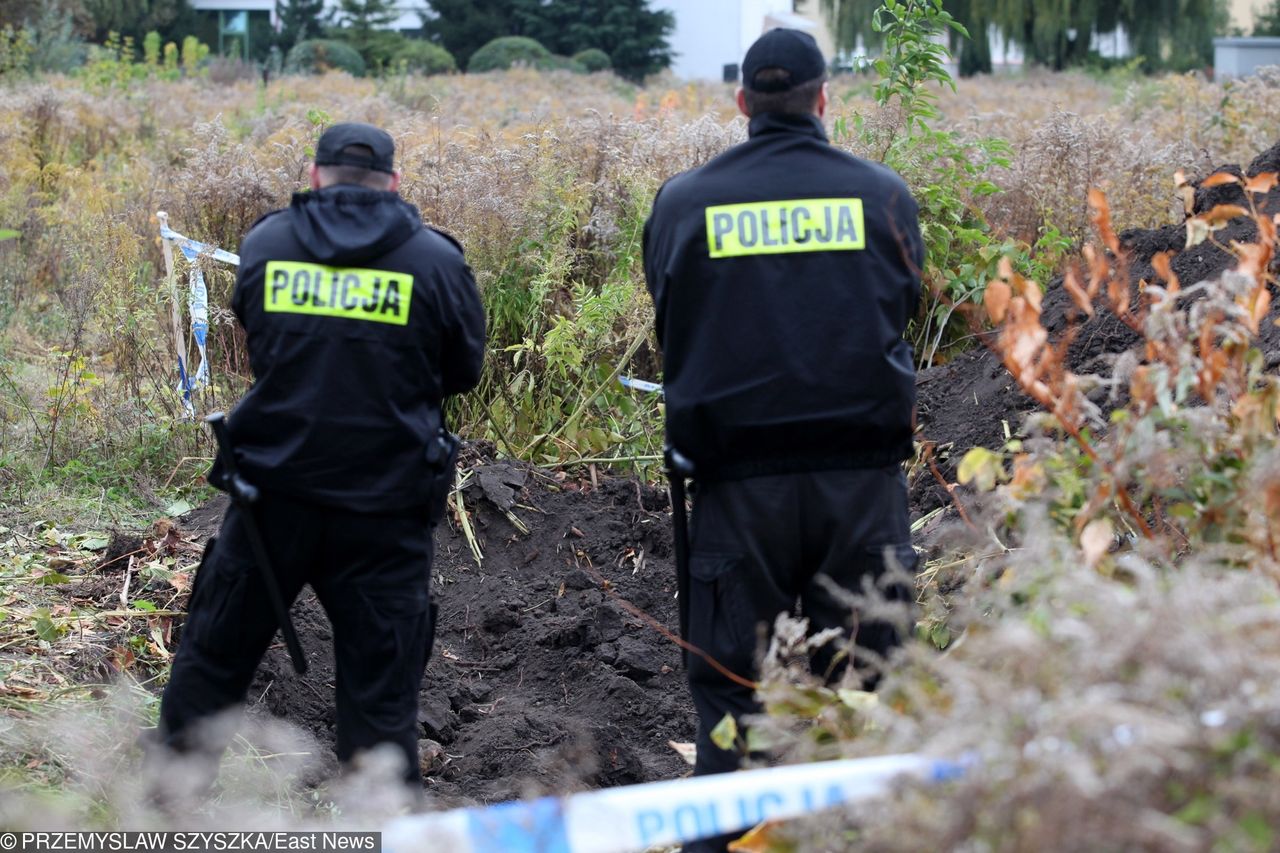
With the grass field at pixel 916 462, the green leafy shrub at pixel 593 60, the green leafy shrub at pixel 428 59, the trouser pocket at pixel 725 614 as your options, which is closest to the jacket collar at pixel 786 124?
the grass field at pixel 916 462

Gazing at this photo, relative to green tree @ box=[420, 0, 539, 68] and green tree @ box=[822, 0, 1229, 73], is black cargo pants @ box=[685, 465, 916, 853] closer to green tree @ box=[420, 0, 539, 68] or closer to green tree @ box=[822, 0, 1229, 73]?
green tree @ box=[822, 0, 1229, 73]

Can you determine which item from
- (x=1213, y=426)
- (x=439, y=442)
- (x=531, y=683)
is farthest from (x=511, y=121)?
(x=1213, y=426)

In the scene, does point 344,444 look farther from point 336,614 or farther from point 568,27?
point 568,27

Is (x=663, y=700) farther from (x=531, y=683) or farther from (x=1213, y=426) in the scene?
(x=1213, y=426)

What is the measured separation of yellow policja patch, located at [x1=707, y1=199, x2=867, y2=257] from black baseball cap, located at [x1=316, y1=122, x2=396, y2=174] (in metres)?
0.89

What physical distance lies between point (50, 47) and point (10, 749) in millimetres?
24788

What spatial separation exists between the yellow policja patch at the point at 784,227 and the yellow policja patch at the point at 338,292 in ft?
2.67

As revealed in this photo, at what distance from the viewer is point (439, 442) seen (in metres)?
3.55

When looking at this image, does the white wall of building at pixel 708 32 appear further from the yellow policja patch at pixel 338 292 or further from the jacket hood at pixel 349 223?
the yellow policja patch at pixel 338 292

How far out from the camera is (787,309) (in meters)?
3.24

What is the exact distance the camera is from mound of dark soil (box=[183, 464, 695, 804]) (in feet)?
14.3

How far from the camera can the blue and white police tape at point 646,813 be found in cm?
204

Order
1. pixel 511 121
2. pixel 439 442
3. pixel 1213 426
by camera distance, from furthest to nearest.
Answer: pixel 511 121
pixel 439 442
pixel 1213 426

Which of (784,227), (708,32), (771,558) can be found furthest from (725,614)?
(708,32)
